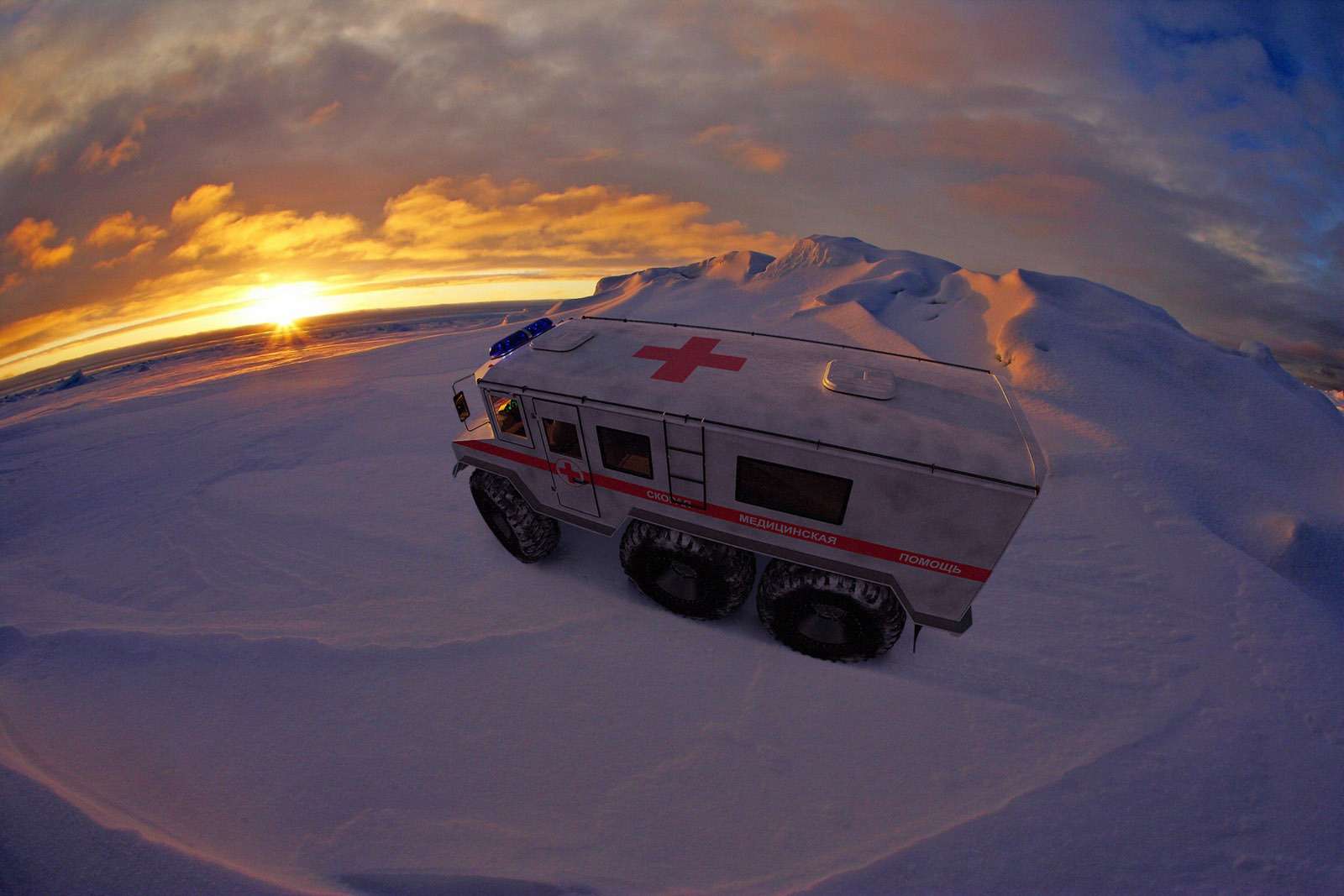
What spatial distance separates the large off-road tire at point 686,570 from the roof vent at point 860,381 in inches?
78.6

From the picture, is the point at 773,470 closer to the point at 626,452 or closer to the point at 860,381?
the point at 860,381

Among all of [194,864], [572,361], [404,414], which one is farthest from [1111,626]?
[404,414]

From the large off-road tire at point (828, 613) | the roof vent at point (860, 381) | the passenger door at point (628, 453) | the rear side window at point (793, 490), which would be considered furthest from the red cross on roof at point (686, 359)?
the large off-road tire at point (828, 613)

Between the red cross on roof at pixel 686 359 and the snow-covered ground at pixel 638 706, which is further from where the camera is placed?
the red cross on roof at pixel 686 359

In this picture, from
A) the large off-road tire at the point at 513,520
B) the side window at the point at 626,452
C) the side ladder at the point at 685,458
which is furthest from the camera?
the large off-road tire at the point at 513,520

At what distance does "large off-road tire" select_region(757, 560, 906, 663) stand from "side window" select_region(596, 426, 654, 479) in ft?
5.66

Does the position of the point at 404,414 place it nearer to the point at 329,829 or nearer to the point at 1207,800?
the point at 329,829

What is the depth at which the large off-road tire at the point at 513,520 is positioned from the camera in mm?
5336

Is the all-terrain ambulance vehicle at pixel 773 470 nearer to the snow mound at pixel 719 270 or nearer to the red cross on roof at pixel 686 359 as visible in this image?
the red cross on roof at pixel 686 359

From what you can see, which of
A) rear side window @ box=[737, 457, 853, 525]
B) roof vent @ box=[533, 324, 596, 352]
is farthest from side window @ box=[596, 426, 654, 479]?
roof vent @ box=[533, 324, 596, 352]

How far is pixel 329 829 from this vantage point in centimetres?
317

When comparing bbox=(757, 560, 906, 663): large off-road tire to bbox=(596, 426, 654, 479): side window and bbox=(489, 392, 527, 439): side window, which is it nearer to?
bbox=(596, 426, 654, 479): side window

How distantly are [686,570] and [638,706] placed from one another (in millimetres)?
1475

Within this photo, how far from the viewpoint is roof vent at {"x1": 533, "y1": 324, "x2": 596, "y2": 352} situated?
5188 millimetres
